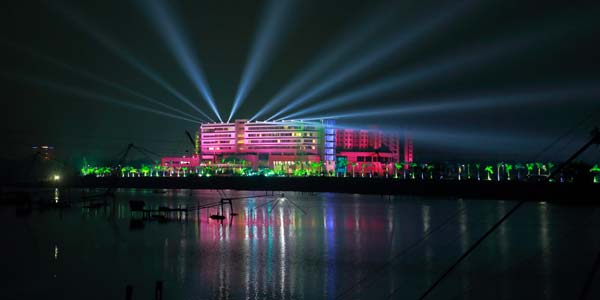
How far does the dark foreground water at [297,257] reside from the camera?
653 inches

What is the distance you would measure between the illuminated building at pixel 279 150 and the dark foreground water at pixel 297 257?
235ft

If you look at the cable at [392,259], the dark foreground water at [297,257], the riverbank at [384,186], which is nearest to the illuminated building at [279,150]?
the riverbank at [384,186]

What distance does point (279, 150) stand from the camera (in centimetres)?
11656

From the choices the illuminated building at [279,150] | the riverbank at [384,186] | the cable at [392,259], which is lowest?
the cable at [392,259]

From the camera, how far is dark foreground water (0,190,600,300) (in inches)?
653

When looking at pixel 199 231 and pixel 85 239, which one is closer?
pixel 85 239

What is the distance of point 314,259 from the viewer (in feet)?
70.8

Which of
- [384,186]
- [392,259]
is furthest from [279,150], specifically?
[392,259]

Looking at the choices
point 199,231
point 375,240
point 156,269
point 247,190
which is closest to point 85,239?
point 199,231

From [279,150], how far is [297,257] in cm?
9478

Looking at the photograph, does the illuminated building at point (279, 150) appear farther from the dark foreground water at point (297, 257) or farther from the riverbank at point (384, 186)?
the dark foreground water at point (297, 257)

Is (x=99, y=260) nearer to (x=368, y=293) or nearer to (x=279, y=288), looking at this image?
(x=279, y=288)

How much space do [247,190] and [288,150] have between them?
1419 inches

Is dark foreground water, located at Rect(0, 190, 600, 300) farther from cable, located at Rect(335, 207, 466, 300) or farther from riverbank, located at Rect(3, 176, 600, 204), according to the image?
riverbank, located at Rect(3, 176, 600, 204)
